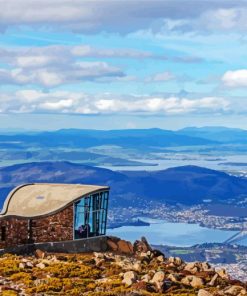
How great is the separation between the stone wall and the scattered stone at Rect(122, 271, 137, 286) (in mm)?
15270

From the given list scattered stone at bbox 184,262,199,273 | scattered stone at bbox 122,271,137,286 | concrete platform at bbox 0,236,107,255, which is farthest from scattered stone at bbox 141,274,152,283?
concrete platform at bbox 0,236,107,255

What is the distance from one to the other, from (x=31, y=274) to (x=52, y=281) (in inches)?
79.0

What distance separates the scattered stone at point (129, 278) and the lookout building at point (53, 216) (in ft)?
50.3

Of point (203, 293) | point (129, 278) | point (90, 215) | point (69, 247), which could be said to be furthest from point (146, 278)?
point (90, 215)

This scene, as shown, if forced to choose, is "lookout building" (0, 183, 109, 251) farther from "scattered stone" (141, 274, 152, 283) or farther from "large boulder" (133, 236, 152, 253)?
"scattered stone" (141, 274, 152, 283)

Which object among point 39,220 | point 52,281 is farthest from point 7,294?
point 39,220

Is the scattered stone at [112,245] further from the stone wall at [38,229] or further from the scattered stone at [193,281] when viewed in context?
the scattered stone at [193,281]

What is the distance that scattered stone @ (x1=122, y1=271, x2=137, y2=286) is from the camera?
125 feet

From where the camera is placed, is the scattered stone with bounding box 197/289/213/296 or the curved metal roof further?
the curved metal roof

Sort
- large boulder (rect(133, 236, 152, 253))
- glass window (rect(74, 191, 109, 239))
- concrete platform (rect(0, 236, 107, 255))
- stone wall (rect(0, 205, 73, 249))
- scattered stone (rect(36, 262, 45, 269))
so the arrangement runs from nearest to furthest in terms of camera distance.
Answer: scattered stone (rect(36, 262, 45, 269))
stone wall (rect(0, 205, 73, 249))
concrete platform (rect(0, 236, 107, 255))
large boulder (rect(133, 236, 152, 253))
glass window (rect(74, 191, 109, 239))

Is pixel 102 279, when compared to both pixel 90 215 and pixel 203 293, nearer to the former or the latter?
pixel 203 293

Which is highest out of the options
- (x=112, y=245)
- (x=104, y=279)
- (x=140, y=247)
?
(x=104, y=279)

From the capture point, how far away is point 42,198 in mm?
59500

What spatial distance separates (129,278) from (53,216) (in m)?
19.2
